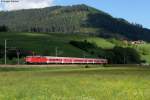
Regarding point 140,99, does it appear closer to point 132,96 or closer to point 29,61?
point 132,96

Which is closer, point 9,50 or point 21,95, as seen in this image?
point 21,95

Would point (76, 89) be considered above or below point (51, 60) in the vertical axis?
below

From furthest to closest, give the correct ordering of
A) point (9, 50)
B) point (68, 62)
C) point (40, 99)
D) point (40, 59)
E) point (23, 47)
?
1. point (23, 47)
2. point (9, 50)
3. point (68, 62)
4. point (40, 59)
5. point (40, 99)

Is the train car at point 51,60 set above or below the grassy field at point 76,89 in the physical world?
above

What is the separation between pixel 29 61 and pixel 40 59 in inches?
110

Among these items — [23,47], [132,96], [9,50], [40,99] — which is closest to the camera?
[40,99]

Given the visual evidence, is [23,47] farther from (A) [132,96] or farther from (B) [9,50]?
(A) [132,96]

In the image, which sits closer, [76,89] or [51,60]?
[76,89]

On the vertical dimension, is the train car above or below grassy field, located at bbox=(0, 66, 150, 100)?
above

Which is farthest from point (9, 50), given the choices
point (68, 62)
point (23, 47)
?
point (23, 47)

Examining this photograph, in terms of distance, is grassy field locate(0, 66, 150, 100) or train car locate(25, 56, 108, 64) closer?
grassy field locate(0, 66, 150, 100)

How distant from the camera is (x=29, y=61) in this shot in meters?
140

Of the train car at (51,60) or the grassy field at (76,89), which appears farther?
the train car at (51,60)

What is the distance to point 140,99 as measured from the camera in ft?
84.4
